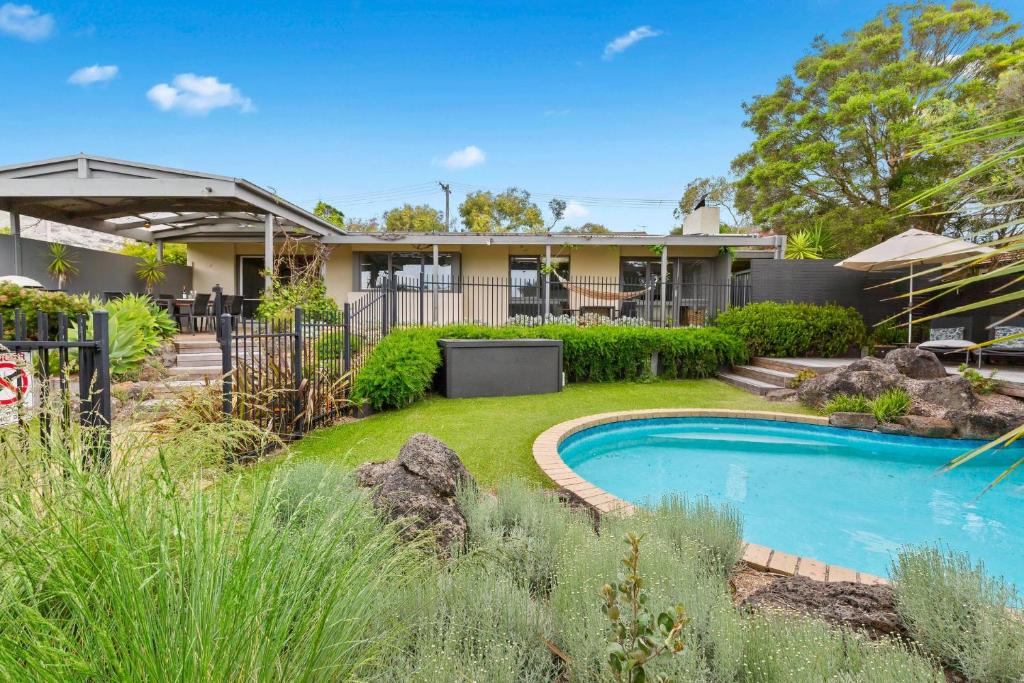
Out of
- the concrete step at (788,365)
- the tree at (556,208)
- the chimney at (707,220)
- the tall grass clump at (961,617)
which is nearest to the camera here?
the tall grass clump at (961,617)

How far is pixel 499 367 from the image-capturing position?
29.0 ft

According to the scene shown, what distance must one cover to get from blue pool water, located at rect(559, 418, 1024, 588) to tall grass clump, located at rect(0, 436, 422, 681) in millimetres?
2805

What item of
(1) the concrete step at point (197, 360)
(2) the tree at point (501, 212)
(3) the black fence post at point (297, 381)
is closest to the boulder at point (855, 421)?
(3) the black fence post at point (297, 381)

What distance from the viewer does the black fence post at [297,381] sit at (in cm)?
588

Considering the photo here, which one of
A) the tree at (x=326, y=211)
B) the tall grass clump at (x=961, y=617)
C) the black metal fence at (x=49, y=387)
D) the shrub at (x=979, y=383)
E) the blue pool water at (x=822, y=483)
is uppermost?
the tree at (x=326, y=211)

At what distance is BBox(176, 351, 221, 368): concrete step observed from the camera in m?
8.54

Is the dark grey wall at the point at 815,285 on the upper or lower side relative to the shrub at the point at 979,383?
upper

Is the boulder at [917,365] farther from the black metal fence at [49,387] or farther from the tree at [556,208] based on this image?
the tree at [556,208]

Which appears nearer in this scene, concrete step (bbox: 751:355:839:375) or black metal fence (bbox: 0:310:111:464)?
black metal fence (bbox: 0:310:111:464)

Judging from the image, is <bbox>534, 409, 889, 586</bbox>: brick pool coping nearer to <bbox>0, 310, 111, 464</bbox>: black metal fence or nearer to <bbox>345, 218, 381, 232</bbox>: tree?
<bbox>0, 310, 111, 464</bbox>: black metal fence

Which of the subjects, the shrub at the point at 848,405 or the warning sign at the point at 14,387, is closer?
the warning sign at the point at 14,387

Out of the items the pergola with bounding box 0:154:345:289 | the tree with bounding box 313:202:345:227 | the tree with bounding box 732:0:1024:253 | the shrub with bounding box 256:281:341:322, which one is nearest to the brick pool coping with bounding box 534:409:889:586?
the shrub with bounding box 256:281:341:322

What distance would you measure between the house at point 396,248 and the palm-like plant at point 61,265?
2.31ft

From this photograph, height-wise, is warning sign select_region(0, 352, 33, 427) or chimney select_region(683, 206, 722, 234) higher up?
chimney select_region(683, 206, 722, 234)
